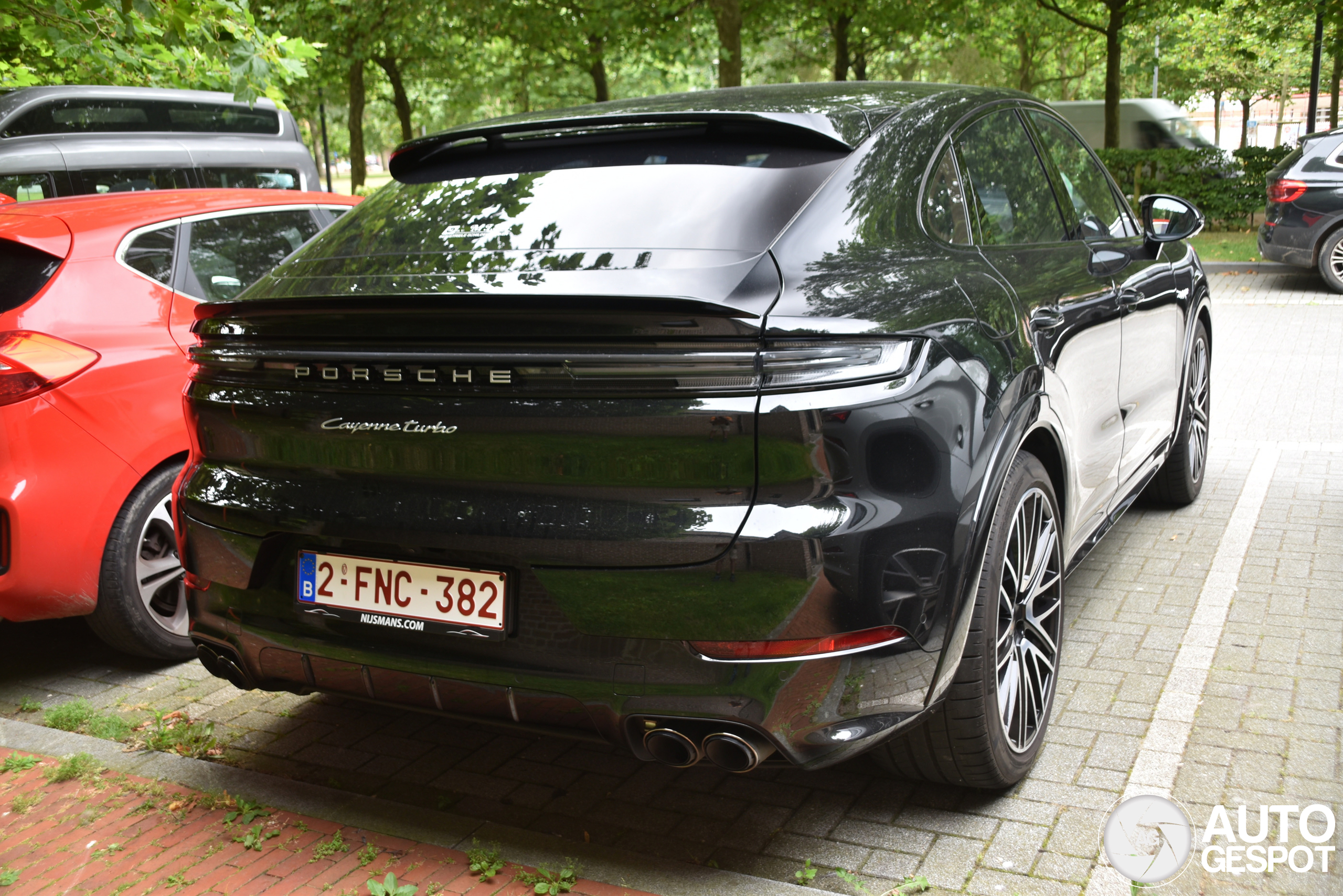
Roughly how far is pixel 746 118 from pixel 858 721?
1.45 meters

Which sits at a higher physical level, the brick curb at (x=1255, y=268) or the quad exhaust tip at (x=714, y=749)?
the quad exhaust tip at (x=714, y=749)

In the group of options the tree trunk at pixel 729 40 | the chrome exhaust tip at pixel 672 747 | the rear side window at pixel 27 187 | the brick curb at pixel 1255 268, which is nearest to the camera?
the chrome exhaust tip at pixel 672 747

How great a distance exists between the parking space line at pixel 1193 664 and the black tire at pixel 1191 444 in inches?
9.4

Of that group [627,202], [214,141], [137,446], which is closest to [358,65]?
[214,141]

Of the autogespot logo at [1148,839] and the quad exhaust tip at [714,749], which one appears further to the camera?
the autogespot logo at [1148,839]

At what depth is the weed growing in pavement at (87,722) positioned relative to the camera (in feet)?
12.4

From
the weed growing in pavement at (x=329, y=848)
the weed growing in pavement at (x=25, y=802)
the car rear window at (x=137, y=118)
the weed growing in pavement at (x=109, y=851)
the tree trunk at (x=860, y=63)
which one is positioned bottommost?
the weed growing in pavement at (x=25, y=802)

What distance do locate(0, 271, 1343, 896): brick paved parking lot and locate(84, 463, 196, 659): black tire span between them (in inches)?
5.8

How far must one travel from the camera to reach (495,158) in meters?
3.23

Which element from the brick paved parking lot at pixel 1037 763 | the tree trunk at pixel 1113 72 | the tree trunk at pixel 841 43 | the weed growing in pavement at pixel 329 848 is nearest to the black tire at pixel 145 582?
the brick paved parking lot at pixel 1037 763

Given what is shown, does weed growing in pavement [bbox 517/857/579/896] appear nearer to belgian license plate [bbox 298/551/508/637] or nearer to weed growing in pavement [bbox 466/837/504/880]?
weed growing in pavement [bbox 466/837/504/880]

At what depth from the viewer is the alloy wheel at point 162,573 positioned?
4.26m

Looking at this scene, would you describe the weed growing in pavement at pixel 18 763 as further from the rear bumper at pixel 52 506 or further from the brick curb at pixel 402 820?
the rear bumper at pixel 52 506

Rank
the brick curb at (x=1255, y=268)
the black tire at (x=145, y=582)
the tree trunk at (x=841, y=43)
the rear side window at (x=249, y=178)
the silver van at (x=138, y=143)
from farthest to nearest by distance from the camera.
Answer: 1. the tree trunk at (x=841, y=43)
2. the brick curb at (x=1255, y=268)
3. the rear side window at (x=249, y=178)
4. the silver van at (x=138, y=143)
5. the black tire at (x=145, y=582)
